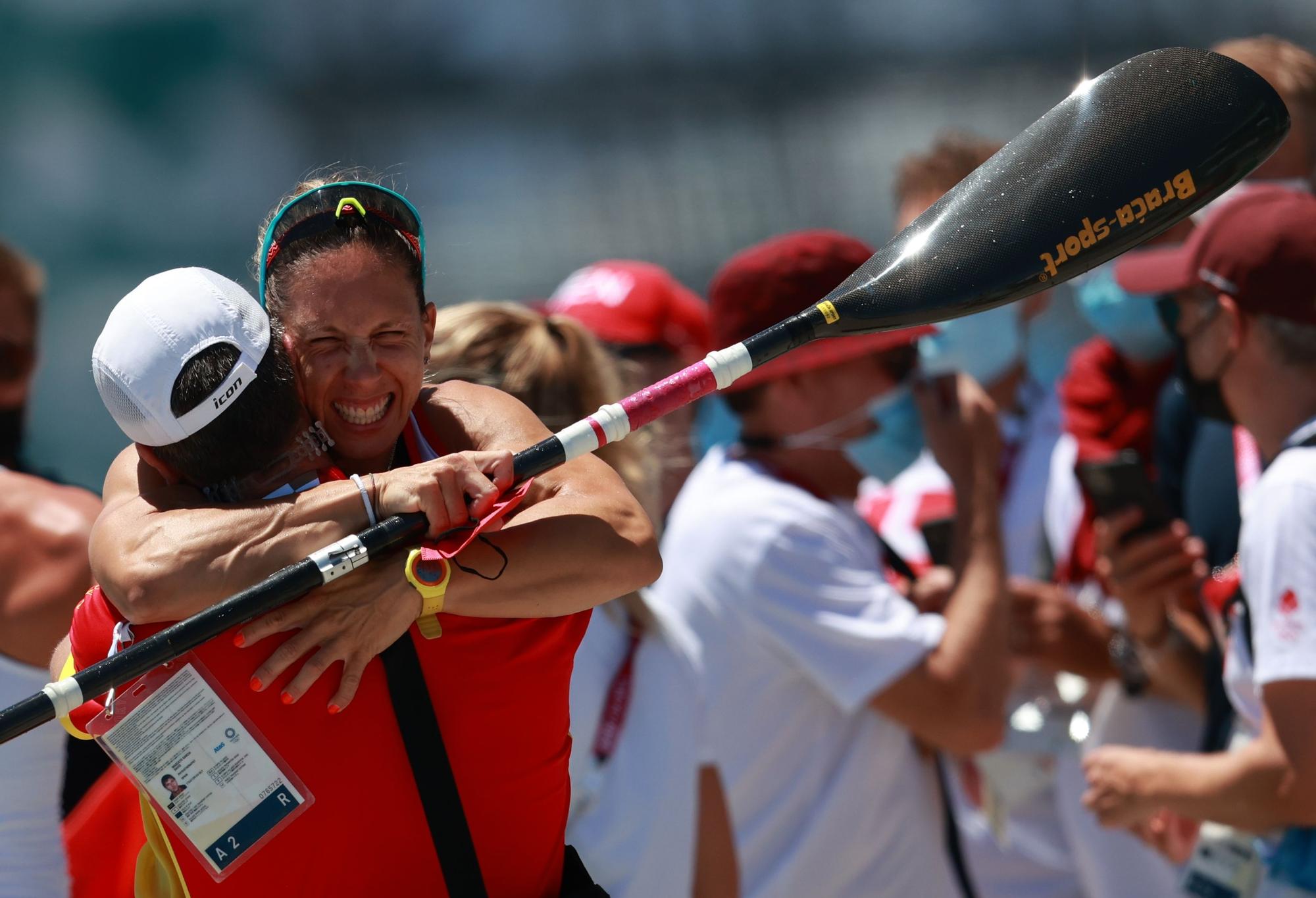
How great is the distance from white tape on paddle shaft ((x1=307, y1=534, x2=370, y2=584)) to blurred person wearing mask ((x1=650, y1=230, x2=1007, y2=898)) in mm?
1543

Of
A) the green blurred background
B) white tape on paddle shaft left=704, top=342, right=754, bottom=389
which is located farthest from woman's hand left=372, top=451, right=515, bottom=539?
the green blurred background

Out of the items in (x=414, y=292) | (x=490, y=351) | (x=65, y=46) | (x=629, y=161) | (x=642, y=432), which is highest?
(x=65, y=46)

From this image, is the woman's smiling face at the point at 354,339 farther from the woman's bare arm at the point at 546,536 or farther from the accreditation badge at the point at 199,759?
the accreditation badge at the point at 199,759

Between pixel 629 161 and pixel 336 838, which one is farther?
pixel 629 161

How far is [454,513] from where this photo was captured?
1636mm

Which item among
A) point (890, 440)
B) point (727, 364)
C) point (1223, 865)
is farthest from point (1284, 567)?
point (727, 364)

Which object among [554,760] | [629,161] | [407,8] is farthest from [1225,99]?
[407,8]

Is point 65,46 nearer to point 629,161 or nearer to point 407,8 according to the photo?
point 407,8

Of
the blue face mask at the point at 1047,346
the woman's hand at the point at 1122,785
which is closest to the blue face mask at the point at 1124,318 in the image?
the blue face mask at the point at 1047,346

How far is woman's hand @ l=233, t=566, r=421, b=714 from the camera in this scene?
161 cm

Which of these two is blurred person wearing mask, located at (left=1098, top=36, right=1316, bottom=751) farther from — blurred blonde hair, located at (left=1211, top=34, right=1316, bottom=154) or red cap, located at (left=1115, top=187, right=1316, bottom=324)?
red cap, located at (left=1115, top=187, right=1316, bottom=324)

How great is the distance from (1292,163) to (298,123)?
36.8 feet

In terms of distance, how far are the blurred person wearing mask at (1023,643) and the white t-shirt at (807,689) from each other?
0.38 meters

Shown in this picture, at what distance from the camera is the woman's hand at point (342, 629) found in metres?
1.61
